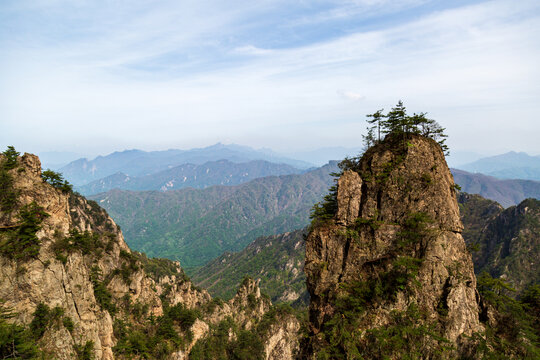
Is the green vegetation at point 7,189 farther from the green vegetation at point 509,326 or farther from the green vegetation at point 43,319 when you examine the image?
the green vegetation at point 509,326

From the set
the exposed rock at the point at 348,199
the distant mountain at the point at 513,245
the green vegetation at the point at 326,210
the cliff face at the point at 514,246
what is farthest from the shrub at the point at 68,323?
the cliff face at the point at 514,246

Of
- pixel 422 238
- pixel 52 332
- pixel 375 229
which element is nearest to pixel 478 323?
pixel 422 238

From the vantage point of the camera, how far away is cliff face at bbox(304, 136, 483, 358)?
1129 inches

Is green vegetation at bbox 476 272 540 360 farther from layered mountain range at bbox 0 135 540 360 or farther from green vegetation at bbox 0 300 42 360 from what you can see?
green vegetation at bbox 0 300 42 360

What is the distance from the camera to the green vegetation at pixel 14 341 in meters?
26.2

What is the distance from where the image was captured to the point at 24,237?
31.5m

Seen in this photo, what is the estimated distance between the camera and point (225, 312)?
280 feet

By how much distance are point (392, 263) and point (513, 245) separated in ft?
588

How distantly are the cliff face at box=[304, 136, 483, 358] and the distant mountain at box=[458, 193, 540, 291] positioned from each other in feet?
433

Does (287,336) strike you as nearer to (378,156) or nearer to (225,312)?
(225,312)

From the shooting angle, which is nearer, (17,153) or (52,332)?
(52,332)

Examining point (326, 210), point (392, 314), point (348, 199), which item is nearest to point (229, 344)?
point (326, 210)

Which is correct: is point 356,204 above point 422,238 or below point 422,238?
above

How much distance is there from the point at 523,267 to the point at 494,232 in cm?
3877
